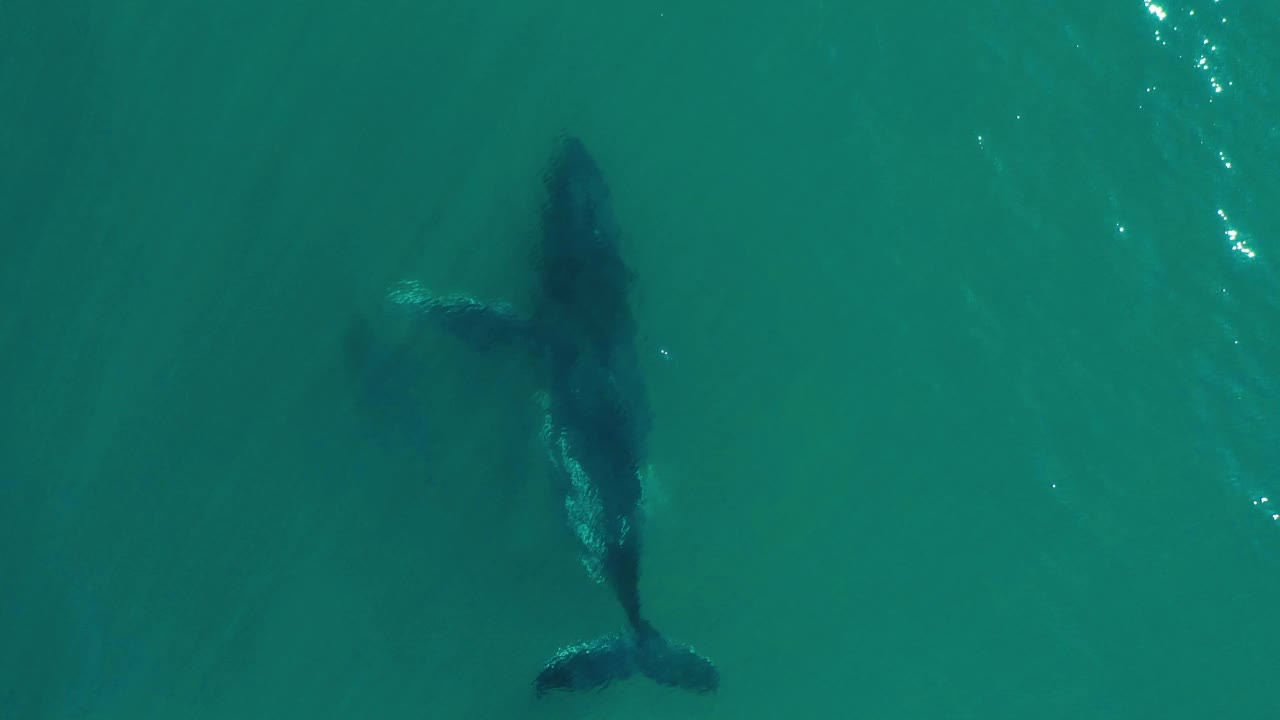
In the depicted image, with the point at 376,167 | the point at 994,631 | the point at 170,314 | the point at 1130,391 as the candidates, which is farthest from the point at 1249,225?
the point at 170,314

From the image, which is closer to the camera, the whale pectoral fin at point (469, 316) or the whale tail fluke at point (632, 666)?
the whale tail fluke at point (632, 666)

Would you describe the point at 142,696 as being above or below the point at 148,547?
below

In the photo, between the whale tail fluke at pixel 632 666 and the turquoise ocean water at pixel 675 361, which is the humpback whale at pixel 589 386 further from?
the turquoise ocean water at pixel 675 361

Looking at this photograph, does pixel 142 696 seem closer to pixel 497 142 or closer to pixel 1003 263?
pixel 497 142

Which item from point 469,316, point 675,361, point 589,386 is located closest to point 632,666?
point 589,386

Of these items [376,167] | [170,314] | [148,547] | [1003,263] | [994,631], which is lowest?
[994,631]

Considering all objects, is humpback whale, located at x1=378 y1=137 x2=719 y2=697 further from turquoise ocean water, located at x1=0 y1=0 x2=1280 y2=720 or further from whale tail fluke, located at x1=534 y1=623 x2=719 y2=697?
turquoise ocean water, located at x1=0 y1=0 x2=1280 y2=720

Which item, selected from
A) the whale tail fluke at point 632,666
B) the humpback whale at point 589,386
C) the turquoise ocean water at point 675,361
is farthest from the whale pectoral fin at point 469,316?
the whale tail fluke at point 632,666
